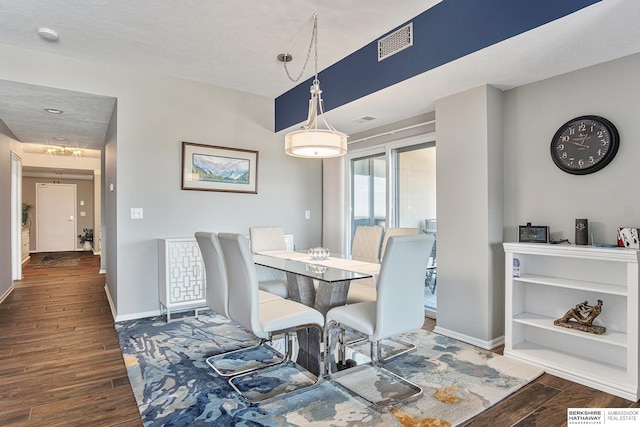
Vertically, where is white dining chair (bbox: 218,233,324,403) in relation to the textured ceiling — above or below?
below

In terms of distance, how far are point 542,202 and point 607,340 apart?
1.09 metres

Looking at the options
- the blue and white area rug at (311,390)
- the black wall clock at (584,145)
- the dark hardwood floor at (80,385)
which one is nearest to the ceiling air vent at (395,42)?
the black wall clock at (584,145)

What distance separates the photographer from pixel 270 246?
3.84 m

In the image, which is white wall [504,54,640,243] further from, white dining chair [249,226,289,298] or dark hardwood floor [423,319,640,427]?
white dining chair [249,226,289,298]

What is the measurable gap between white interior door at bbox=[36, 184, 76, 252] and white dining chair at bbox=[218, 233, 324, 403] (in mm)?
10607

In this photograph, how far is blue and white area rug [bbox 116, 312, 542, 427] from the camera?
1.88 metres

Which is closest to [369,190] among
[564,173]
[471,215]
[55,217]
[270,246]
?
[270,246]

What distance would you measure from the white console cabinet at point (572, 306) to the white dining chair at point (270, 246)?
6.33 feet

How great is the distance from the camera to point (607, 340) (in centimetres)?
224

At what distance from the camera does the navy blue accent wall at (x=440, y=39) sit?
2.10 m

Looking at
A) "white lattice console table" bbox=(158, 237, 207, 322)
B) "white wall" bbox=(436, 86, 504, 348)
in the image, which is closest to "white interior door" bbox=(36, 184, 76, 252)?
"white lattice console table" bbox=(158, 237, 207, 322)

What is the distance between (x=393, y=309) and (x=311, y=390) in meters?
0.72

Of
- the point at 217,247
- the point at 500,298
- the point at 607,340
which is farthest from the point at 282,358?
the point at 607,340

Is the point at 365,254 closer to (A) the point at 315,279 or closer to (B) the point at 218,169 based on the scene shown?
(A) the point at 315,279
